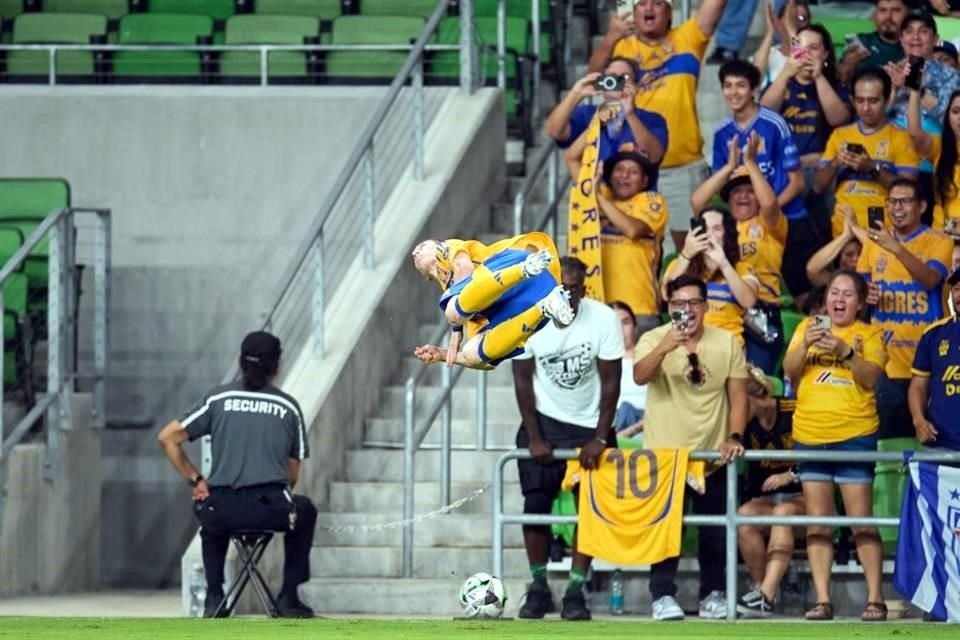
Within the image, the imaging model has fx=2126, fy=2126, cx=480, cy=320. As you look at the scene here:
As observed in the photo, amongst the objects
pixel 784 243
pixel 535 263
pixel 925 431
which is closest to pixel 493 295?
pixel 535 263

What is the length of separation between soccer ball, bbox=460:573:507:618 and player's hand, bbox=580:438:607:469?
136 cm

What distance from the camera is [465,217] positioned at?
16484mm

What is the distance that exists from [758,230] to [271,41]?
211 inches

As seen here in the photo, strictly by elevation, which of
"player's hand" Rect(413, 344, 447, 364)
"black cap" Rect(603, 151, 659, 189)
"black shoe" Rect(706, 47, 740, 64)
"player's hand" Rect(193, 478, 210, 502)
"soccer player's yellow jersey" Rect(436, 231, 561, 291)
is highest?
"black shoe" Rect(706, 47, 740, 64)

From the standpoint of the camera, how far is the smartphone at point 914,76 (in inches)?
580

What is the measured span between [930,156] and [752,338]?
2124 mm

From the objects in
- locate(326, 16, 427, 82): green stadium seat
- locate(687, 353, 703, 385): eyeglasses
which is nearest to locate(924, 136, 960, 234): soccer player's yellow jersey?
locate(687, 353, 703, 385): eyeglasses

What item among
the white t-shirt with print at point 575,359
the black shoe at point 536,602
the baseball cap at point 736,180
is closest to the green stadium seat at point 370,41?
the baseball cap at point 736,180

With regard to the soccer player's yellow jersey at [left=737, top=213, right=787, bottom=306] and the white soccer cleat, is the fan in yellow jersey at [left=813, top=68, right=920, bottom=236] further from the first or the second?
the white soccer cleat

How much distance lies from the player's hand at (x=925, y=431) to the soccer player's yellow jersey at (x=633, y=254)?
2.30m

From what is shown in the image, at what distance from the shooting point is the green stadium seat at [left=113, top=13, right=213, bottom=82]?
57.7 feet

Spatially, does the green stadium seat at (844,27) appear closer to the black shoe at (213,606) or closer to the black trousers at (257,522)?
the black trousers at (257,522)

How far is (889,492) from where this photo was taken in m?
13.5

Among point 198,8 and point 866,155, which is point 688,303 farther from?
point 198,8
